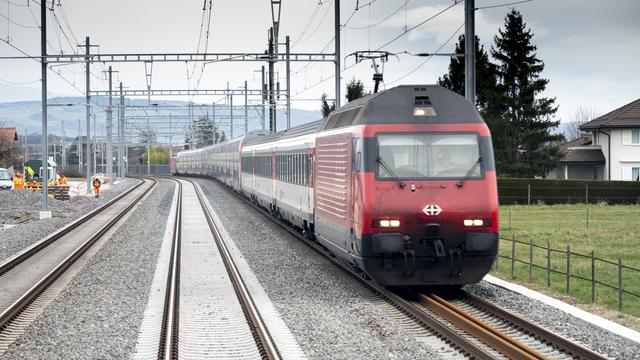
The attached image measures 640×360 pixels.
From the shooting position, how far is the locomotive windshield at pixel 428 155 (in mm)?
14391

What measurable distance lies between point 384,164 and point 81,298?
604 cm

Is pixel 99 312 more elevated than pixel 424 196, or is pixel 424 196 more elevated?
pixel 424 196

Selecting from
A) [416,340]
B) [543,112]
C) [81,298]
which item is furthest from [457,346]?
[543,112]

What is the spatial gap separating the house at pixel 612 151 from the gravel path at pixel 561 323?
151 ft

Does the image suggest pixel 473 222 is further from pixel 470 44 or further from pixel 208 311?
pixel 470 44

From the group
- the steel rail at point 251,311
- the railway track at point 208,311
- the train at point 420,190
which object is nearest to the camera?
the steel rail at point 251,311

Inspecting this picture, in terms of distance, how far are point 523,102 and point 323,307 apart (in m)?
47.5

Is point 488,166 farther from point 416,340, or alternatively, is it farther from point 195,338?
point 195,338

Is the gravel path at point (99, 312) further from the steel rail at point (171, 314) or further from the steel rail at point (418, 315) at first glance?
the steel rail at point (418, 315)

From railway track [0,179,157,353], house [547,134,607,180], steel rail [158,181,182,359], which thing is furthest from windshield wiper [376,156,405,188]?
house [547,134,607,180]

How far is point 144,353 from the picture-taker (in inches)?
443

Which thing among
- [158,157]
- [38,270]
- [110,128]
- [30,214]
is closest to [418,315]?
[38,270]

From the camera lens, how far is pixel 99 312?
14398mm

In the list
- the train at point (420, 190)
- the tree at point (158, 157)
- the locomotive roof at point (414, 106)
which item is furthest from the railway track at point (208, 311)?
the tree at point (158, 157)
